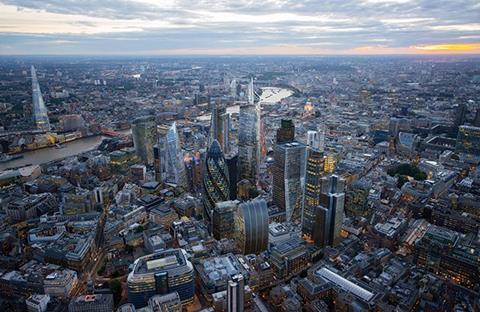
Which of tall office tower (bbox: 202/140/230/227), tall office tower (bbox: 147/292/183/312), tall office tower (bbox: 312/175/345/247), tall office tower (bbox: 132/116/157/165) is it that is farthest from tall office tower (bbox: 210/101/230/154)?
tall office tower (bbox: 147/292/183/312)

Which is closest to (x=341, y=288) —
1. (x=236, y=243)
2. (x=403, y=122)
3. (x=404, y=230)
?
(x=236, y=243)

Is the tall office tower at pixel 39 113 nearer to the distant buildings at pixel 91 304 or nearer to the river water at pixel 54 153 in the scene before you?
the river water at pixel 54 153

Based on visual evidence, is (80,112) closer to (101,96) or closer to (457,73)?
(101,96)

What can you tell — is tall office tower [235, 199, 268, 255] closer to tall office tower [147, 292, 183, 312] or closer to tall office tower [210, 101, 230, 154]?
tall office tower [147, 292, 183, 312]

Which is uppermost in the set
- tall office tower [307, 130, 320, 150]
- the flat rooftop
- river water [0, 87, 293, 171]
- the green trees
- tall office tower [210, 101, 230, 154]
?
tall office tower [210, 101, 230, 154]

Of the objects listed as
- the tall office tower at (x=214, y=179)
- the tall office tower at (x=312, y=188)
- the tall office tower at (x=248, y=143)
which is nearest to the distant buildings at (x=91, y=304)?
the tall office tower at (x=214, y=179)

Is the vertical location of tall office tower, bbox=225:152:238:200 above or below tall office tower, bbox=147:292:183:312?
above
